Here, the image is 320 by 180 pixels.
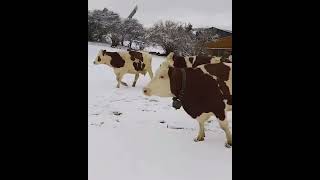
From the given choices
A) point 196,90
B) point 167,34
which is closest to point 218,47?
point 167,34

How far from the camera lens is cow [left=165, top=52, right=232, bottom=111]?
2592 mm

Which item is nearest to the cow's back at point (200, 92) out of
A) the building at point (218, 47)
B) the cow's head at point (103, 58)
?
the building at point (218, 47)

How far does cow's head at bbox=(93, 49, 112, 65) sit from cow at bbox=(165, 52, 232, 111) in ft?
6.07

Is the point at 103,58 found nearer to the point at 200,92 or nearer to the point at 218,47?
the point at 218,47

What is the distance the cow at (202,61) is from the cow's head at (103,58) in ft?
6.07

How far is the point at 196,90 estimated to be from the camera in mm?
2623

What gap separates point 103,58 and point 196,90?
3507mm

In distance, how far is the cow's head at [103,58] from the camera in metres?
5.57

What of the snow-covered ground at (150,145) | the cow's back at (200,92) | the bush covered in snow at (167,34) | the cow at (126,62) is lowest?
the snow-covered ground at (150,145)

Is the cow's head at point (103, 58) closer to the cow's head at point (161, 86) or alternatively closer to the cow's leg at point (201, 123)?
the cow's head at point (161, 86)

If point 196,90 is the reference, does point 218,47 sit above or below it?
above
